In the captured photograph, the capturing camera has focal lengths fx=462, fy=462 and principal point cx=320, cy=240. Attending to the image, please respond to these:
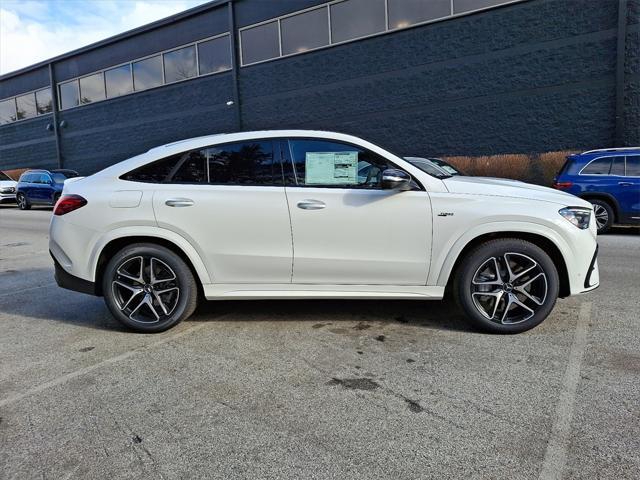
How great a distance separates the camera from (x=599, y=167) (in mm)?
9758

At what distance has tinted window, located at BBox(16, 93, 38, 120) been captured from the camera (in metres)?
31.3

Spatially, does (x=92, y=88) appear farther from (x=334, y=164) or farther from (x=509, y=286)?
(x=509, y=286)

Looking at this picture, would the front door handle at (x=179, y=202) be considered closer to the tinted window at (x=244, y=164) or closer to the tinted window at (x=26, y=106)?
the tinted window at (x=244, y=164)

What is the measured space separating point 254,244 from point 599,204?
877 cm

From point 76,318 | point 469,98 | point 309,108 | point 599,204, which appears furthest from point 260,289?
point 309,108

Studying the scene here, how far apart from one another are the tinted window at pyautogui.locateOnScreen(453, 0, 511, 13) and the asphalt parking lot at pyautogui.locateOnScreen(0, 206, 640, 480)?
1380cm

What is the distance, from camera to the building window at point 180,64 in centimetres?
2280

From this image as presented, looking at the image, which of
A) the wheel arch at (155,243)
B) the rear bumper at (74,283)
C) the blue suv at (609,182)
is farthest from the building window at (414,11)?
the rear bumper at (74,283)

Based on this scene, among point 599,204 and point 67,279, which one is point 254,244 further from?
point 599,204

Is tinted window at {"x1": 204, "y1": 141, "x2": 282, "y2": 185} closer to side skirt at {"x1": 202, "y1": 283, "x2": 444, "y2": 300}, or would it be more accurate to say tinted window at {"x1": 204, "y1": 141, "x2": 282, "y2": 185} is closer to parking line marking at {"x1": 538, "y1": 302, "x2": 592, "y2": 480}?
side skirt at {"x1": 202, "y1": 283, "x2": 444, "y2": 300}

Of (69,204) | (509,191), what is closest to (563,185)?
(509,191)

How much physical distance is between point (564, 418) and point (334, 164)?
98.3 inches

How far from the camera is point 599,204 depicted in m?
9.79

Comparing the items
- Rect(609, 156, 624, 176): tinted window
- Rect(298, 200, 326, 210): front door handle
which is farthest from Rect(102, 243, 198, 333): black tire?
Rect(609, 156, 624, 176): tinted window
